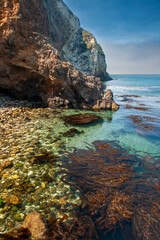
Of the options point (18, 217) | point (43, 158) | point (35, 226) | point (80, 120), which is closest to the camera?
point (35, 226)

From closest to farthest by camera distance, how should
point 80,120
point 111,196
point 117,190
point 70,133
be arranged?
point 111,196, point 117,190, point 70,133, point 80,120

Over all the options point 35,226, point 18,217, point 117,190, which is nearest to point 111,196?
point 117,190

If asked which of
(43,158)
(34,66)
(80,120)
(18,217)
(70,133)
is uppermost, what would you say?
(34,66)

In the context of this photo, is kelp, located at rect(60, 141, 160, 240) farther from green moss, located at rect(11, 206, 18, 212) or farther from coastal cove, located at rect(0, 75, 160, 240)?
green moss, located at rect(11, 206, 18, 212)

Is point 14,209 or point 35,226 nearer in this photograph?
point 35,226

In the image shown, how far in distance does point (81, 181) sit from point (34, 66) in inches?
411

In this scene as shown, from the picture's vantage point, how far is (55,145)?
19.3 feet

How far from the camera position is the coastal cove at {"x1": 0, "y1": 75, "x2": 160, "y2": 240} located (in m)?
2.74

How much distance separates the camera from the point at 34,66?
11.2 m

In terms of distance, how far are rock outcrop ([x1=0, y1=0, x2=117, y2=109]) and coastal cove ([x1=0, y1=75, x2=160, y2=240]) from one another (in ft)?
19.2

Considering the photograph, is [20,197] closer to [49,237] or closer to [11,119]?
[49,237]

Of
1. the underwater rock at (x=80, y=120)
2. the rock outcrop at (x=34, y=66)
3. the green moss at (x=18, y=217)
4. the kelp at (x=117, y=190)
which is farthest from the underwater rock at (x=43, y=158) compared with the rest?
the rock outcrop at (x=34, y=66)

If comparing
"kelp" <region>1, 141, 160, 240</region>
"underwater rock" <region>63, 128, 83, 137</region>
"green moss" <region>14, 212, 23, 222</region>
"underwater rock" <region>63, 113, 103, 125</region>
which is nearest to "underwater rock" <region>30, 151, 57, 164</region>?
"kelp" <region>1, 141, 160, 240</region>

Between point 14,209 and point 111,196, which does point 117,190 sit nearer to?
point 111,196
